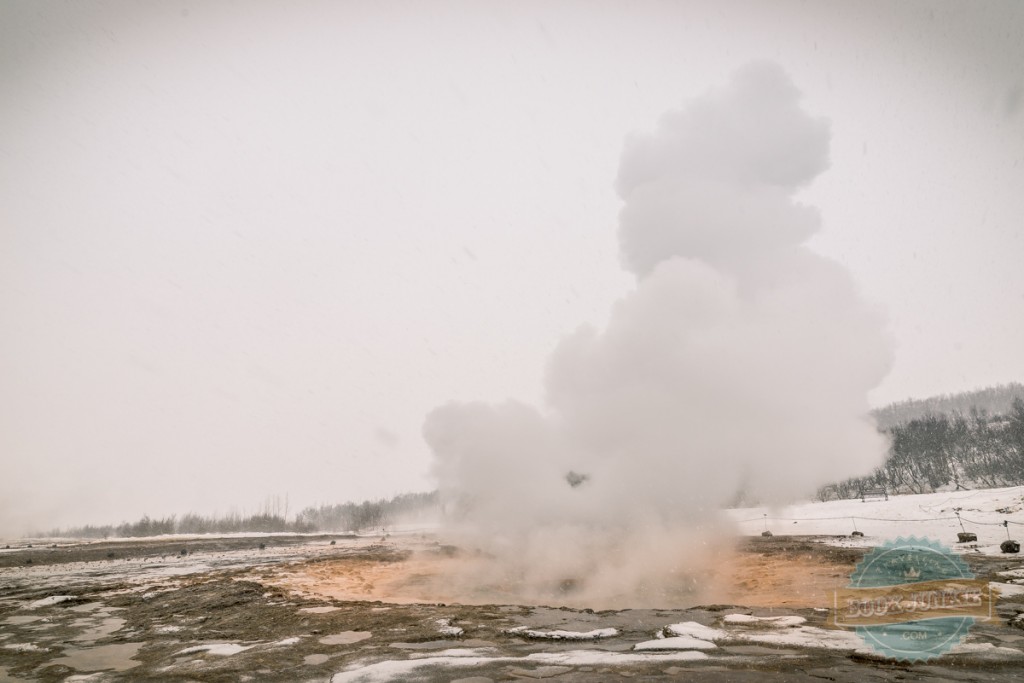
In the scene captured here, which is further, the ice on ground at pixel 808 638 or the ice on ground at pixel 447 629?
the ice on ground at pixel 447 629

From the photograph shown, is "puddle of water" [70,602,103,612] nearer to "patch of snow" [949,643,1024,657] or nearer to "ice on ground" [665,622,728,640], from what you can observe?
"ice on ground" [665,622,728,640]

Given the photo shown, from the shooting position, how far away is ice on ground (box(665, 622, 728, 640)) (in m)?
7.22

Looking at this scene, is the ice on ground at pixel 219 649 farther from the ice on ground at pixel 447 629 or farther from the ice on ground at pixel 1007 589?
the ice on ground at pixel 1007 589

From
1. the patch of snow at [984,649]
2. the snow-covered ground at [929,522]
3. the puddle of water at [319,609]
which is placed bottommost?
the snow-covered ground at [929,522]

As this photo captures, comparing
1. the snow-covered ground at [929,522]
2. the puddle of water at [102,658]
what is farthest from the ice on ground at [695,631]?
the snow-covered ground at [929,522]

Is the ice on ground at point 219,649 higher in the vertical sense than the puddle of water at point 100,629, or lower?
higher

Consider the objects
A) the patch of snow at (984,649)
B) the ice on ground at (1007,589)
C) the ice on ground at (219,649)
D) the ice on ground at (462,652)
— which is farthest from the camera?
the ice on ground at (1007,589)

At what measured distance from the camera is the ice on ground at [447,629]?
8.16m

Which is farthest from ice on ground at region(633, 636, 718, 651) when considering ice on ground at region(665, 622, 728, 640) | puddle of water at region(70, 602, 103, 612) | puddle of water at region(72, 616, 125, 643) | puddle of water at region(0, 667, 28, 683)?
puddle of water at region(70, 602, 103, 612)

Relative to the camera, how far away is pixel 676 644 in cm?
683

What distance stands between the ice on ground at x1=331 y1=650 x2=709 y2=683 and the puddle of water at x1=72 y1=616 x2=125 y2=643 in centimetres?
683

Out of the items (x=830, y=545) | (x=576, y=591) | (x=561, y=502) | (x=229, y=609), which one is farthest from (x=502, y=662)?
(x=830, y=545)

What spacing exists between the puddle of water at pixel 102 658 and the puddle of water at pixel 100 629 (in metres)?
1.00

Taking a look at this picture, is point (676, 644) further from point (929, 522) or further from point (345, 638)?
point (929, 522)
